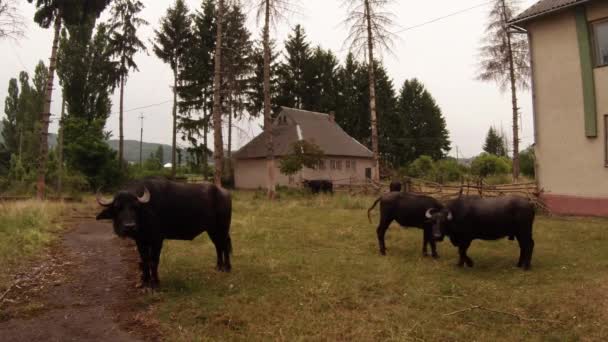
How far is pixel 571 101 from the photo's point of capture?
556 inches

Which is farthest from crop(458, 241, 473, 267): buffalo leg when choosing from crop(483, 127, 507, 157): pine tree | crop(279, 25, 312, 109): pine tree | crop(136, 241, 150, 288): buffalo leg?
crop(483, 127, 507, 157): pine tree

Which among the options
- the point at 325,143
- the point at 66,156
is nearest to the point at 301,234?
the point at 66,156

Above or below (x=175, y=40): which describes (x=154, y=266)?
below

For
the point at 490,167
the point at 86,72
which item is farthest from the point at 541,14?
the point at 86,72

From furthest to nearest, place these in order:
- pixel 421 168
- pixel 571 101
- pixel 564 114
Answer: pixel 421 168 → pixel 564 114 → pixel 571 101

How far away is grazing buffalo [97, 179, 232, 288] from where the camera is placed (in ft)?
21.2

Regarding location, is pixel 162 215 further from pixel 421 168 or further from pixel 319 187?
pixel 421 168

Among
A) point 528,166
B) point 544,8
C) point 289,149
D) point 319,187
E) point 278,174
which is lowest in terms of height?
point 319,187

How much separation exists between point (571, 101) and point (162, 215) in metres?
13.8

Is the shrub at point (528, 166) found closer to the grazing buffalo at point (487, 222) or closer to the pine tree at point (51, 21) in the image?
the grazing buffalo at point (487, 222)

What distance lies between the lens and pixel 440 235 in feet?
26.9

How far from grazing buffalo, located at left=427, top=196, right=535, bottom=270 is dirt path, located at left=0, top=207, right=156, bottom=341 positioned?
5764 millimetres

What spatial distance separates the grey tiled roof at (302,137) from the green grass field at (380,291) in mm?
24884

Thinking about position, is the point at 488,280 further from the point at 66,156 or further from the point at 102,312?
the point at 66,156
